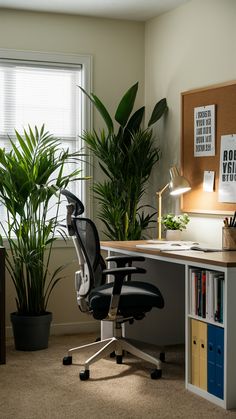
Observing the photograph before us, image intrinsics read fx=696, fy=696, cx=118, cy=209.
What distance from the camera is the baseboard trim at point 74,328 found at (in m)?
5.59

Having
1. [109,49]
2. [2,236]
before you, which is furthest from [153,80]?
[2,236]

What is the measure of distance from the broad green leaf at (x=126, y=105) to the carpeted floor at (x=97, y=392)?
72.5 inches

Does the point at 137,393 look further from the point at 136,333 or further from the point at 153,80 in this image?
the point at 153,80

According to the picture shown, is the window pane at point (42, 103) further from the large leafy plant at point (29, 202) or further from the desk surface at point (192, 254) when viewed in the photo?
the desk surface at point (192, 254)

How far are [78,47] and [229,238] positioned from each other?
2281 millimetres

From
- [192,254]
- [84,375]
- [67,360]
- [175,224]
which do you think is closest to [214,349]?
[192,254]

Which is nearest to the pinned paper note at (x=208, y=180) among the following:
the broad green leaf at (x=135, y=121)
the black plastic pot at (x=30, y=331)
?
the broad green leaf at (x=135, y=121)

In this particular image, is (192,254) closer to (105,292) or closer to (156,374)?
(105,292)

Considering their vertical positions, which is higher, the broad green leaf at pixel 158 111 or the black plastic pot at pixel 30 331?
the broad green leaf at pixel 158 111

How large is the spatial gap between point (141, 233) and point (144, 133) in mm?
817

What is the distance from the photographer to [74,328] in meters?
5.67

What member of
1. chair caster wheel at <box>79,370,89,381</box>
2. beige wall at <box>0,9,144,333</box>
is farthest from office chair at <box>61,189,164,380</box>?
beige wall at <box>0,9,144,333</box>

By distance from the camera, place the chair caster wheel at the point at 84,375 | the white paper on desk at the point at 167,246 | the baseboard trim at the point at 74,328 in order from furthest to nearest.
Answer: the baseboard trim at the point at 74,328, the white paper on desk at the point at 167,246, the chair caster wheel at the point at 84,375

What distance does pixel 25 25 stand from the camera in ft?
17.9
